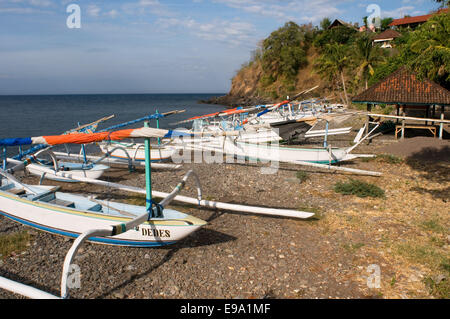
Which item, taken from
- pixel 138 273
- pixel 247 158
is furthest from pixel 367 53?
pixel 138 273

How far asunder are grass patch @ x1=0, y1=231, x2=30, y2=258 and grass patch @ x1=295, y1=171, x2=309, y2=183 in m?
9.16

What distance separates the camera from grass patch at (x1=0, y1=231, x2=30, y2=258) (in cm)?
746

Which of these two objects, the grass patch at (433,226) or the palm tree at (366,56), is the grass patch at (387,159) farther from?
the palm tree at (366,56)

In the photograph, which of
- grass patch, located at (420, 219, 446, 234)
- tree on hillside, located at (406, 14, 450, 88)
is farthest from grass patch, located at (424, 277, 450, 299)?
tree on hillside, located at (406, 14, 450, 88)

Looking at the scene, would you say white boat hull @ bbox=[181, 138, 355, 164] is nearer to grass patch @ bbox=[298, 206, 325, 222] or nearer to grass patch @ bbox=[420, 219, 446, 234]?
grass patch @ bbox=[298, 206, 325, 222]

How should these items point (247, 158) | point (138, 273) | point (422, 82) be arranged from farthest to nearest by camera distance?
point (422, 82)
point (247, 158)
point (138, 273)

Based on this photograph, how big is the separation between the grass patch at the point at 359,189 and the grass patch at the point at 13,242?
947 centimetres

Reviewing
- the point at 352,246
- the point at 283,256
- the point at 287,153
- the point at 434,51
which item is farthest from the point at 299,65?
the point at 283,256

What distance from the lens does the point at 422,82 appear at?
59.5 feet

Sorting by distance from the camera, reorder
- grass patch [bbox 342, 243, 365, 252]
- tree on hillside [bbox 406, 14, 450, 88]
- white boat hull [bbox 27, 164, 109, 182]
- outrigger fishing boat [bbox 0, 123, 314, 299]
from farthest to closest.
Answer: tree on hillside [bbox 406, 14, 450, 88] → white boat hull [bbox 27, 164, 109, 182] → grass patch [bbox 342, 243, 365, 252] → outrigger fishing boat [bbox 0, 123, 314, 299]

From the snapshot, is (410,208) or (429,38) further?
(429,38)

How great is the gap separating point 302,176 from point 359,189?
97.1 inches

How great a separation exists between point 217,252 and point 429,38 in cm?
1970
